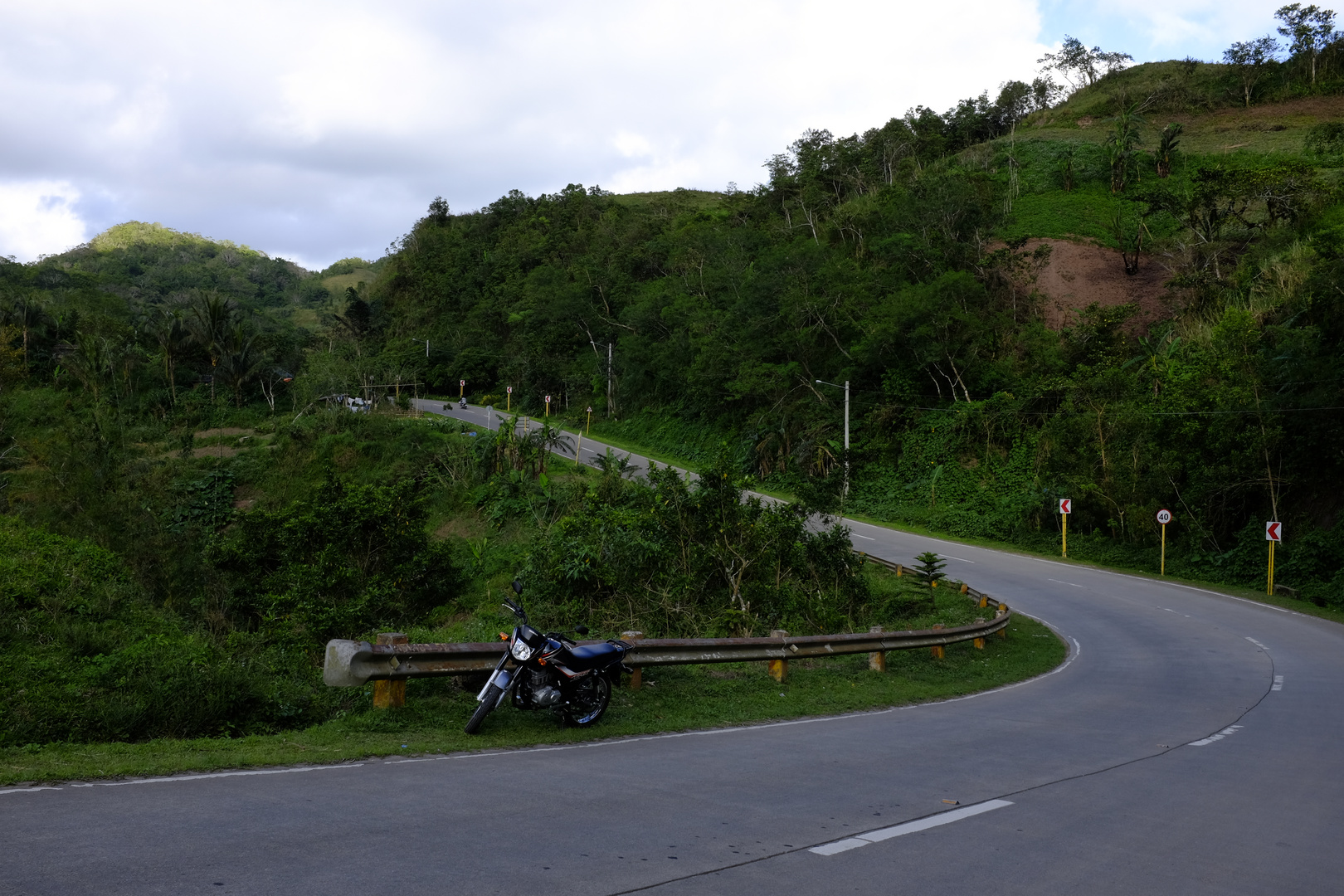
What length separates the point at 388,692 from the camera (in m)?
8.52

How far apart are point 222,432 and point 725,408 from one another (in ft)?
100

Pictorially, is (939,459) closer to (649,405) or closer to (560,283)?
(649,405)

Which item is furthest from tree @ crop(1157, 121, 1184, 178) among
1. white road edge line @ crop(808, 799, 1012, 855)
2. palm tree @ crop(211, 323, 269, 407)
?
white road edge line @ crop(808, 799, 1012, 855)

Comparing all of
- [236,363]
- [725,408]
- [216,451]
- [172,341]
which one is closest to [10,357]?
[172,341]

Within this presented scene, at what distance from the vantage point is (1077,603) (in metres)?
25.8

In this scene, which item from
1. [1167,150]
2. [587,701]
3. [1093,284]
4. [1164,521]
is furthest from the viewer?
[1167,150]

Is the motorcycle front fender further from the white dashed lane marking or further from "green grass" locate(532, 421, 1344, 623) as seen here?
"green grass" locate(532, 421, 1344, 623)

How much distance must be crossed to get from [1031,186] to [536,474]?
47.3 meters

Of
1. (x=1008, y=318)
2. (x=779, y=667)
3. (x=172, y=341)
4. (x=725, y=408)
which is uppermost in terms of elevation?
(x=1008, y=318)

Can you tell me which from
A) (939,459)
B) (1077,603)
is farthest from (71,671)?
(939,459)

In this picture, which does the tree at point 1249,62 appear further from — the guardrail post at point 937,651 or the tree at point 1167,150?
the guardrail post at point 937,651

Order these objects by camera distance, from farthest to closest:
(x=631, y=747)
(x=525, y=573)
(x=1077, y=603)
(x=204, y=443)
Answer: (x=204, y=443) < (x=1077, y=603) < (x=525, y=573) < (x=631, y=747)

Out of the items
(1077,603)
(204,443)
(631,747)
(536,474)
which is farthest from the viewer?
(204,443)

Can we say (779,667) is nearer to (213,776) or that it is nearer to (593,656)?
(593,656)
